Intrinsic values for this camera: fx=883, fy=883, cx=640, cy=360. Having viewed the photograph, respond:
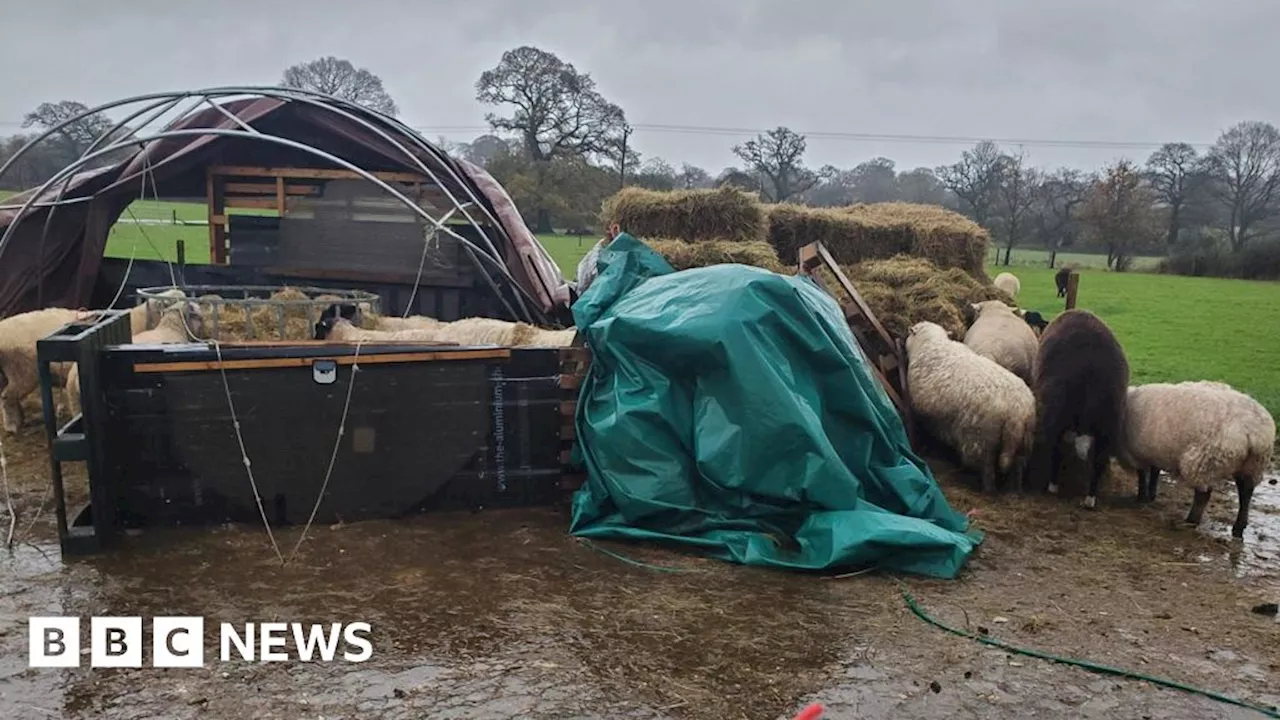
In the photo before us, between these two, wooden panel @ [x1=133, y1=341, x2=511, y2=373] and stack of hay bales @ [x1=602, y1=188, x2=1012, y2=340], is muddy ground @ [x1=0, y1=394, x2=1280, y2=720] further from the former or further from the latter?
stack of hay bales @ [x1=602, y1=188, x2=1012, y2=340]

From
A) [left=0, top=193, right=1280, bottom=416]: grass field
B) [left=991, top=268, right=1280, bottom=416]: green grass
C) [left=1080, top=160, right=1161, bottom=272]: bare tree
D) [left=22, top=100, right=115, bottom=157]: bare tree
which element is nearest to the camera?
[left=991, top=268, right=1280, bottom=416]: green grass

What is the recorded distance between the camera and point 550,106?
39062 mm

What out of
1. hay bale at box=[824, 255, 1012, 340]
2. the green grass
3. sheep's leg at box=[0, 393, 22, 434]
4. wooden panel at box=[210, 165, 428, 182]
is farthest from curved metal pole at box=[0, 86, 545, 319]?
the green grass

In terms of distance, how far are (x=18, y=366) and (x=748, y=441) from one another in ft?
22.8

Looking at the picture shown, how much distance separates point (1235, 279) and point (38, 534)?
4446 cm

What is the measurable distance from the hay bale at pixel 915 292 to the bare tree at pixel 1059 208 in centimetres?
3956

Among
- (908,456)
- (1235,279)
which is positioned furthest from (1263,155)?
(908,456)

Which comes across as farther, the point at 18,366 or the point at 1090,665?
the point at 18,366

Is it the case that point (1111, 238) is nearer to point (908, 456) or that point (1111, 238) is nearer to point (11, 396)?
point (908, 456)

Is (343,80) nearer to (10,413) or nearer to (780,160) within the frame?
(780,160)

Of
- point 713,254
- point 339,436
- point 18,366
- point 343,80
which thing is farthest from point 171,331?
point 343,80

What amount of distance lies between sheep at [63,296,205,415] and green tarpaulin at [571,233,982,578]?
369cm

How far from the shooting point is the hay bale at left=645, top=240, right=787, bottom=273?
374 inches

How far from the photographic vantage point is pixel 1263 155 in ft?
162
